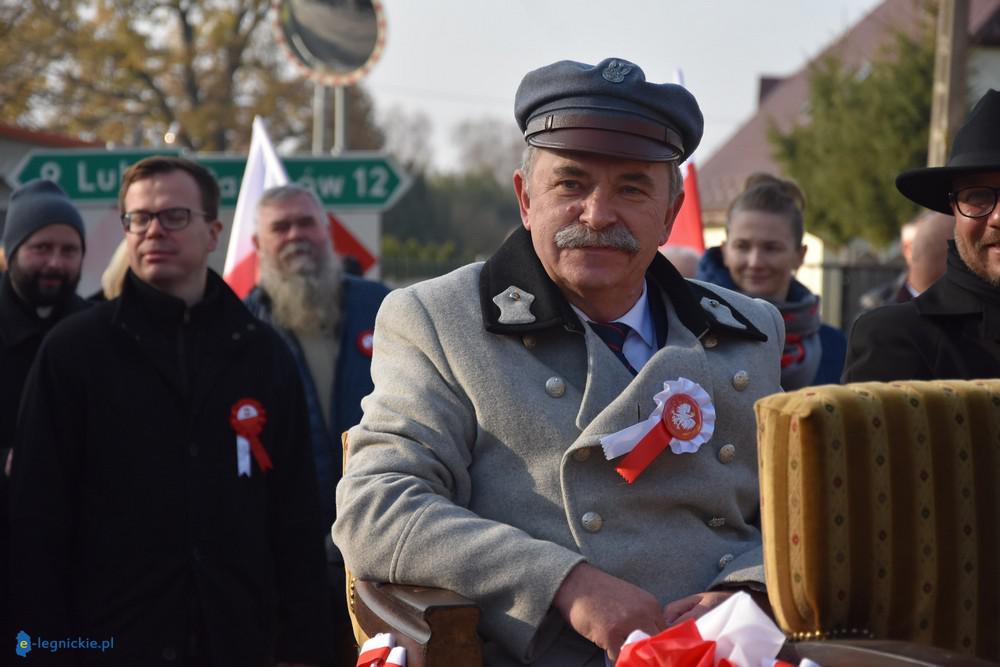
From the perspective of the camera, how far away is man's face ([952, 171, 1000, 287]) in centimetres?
393

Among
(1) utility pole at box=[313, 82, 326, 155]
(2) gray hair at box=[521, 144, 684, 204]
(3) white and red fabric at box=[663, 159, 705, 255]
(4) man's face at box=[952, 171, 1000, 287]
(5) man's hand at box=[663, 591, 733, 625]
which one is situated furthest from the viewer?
(1) utility pole at box=[313, 82, 326, 155]

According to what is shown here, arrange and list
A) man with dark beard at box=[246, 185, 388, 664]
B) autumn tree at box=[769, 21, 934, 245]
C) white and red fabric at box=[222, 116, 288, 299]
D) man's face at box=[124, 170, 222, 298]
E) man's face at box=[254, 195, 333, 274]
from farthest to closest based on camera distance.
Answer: autumn tree at box=[769, 21, 934, 245] → white and red fabric at box=[222, 116, 288, 299] → man's face at box=[254, 195, 333, 274] → man with dark beard at box=[246, 185, 388, 664] → man's face at box=[124, 170, 222, 298]

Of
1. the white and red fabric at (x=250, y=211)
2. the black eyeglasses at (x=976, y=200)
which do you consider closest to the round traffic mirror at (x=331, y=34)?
the white and red fabric at (x=250, y=211)

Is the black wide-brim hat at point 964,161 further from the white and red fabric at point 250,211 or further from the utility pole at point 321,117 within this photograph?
the utility pole at point 321,117

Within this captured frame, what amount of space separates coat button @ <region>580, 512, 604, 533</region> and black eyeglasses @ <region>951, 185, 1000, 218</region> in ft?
4.73

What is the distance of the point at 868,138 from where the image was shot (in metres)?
29.6

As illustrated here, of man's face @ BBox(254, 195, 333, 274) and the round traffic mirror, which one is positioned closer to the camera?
man's face @ BBox(254, 195, 333, 274)

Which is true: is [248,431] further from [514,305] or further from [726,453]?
[726,453]

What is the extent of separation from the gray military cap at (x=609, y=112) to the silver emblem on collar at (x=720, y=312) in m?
0.36

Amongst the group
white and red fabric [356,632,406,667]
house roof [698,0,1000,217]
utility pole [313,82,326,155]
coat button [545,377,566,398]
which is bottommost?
white and red fabric [356,632,406,667]

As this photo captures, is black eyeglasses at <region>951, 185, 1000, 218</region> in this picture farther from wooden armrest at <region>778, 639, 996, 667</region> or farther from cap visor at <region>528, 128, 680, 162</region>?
wooden armrest at <region>778, 639, 996, 667</region>

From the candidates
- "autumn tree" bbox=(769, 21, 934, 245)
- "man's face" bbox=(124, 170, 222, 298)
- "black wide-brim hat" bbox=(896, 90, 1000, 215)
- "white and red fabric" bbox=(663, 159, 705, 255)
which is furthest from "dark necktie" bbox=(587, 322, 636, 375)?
"autumn tree" bbox=(769, 21, 934, 245)

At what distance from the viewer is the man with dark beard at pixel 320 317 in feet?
19.4

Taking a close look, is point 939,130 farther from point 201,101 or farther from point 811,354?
point 201,101
